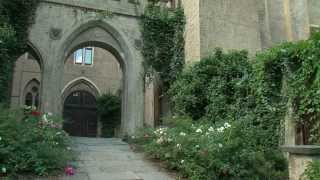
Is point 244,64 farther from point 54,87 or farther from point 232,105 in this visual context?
point 54,87

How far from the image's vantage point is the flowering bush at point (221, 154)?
757 cm

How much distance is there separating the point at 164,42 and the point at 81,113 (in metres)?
11.6

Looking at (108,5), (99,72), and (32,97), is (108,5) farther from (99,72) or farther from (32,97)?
(32,97)

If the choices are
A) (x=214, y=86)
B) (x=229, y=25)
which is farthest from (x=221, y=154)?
(x=229, y=25)

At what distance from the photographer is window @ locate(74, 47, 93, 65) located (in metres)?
26.3

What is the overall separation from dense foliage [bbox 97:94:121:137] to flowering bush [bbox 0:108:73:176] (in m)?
14.4

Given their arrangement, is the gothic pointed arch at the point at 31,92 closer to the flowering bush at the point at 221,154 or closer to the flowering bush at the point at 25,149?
the flowering bush at the point at 25,149

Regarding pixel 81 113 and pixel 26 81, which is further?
pixel 81 113

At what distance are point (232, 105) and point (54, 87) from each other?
641cm

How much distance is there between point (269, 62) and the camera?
30.0ft

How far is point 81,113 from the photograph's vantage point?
25234mm

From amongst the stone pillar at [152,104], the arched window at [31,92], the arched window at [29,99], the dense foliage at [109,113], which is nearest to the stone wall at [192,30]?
the stone pillar at [152,104]

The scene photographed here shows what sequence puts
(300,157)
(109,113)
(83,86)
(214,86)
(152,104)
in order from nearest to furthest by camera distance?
(300,157), (214,86), (152,104), (109,113), (83,86)

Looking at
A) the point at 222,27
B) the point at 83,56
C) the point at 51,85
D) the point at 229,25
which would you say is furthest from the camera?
the point at 83,56
